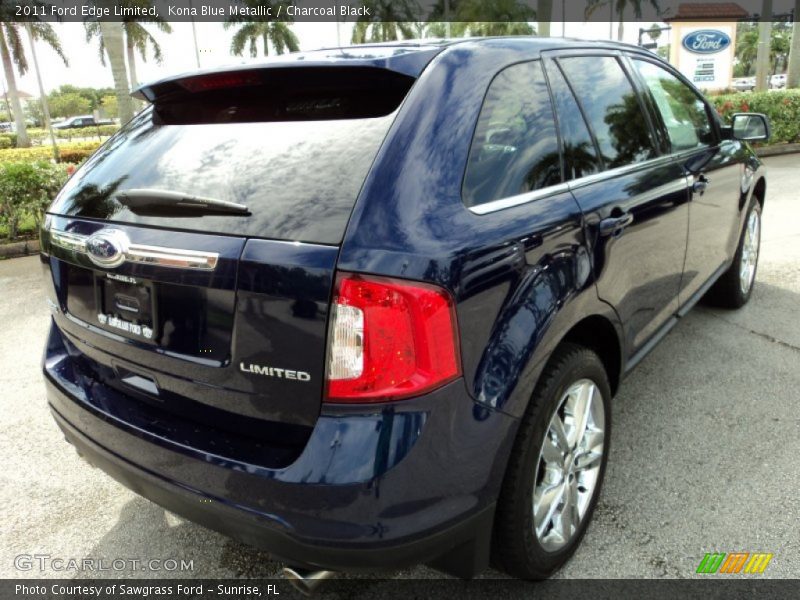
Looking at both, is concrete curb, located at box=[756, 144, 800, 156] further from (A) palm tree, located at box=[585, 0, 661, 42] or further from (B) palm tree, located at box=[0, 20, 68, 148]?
(B) palm tree, located at box=[0, 20, 68, 148]

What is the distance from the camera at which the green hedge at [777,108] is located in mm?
13672

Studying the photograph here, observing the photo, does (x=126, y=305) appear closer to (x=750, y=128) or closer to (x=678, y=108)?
(x=678, y=108)

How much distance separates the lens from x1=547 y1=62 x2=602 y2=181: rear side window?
230 cm

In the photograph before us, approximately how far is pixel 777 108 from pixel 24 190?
14213 mm

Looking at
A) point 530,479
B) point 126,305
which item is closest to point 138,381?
point 126,305

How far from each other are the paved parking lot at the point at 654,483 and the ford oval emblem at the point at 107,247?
1.18 meters

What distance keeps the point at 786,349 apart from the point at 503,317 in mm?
3054

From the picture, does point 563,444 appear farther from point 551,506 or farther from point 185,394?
point 185,394

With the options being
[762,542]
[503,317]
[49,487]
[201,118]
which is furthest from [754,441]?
[49,487]

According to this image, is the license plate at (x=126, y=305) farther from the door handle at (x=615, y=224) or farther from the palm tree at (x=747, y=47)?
the palm tree at (x=747, y=47)

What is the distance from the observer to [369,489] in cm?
153

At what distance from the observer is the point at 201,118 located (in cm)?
215

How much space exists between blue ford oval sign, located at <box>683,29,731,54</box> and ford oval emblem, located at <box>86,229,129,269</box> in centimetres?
2262

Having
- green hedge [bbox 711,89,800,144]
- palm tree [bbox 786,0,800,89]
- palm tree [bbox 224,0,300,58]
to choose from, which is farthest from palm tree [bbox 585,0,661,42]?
green hedge [bbox 711,89,800,144]
